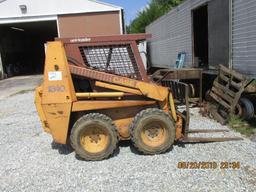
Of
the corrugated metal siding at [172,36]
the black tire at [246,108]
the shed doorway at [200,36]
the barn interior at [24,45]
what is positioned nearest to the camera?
the black tire at [246,108]

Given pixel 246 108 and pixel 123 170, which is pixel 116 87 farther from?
pixel 246 108

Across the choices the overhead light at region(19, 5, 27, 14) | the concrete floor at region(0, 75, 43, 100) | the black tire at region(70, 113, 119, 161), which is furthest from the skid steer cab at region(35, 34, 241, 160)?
the overhead light at region(19, 5, 27, 14)

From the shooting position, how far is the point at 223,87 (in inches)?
319

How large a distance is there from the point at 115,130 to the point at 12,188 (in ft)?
5.74

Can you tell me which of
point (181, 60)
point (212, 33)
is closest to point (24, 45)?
point (181, 60)

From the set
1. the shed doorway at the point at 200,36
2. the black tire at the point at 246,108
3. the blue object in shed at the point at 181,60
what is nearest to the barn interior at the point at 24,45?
the blue object in shed at the point at 181,60

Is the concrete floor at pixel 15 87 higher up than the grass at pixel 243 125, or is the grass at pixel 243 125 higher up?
the grass at pixel 243 125

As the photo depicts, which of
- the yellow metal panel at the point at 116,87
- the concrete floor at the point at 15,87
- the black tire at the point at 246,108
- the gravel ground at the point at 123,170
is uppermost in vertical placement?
the yellow metal panel at the point at 116,87

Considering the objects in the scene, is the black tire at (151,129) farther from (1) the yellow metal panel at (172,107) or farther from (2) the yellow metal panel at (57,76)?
(2) the yellow metal panel at (57,76)

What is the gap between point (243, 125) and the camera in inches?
283

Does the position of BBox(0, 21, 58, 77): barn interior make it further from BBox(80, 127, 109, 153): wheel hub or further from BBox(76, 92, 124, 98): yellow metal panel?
BBox(80, 127, 109, 153): wheel hub

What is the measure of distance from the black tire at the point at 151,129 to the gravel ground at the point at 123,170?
0.47ft
